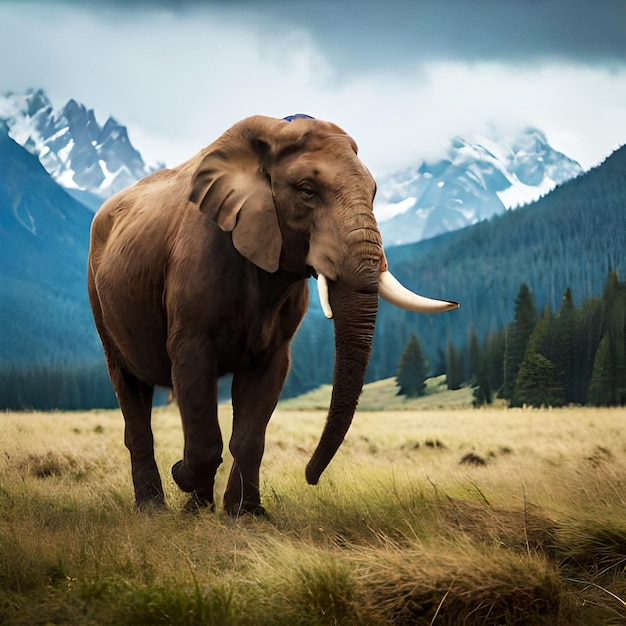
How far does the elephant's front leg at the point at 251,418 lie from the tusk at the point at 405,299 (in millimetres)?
1711

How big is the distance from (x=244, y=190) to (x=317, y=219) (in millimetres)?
718

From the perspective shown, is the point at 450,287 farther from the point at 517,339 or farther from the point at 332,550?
the point at 332,550

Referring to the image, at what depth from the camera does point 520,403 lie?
18.6m

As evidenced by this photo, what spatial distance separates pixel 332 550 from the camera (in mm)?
→ 6281

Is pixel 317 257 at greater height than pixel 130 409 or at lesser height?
greater

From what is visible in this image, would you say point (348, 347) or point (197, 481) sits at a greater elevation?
point (348, 347)

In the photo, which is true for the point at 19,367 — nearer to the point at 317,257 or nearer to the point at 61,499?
the point at 61,499

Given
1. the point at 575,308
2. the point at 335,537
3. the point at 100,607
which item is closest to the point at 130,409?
the point at 335,537

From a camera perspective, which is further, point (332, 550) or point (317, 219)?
point (317, 219)

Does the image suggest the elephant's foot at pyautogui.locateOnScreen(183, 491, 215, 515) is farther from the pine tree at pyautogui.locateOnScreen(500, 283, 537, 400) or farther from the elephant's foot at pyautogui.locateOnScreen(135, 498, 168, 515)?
the pine tree at pyautogui.locateOnScreen(500, 283, 537, 400)

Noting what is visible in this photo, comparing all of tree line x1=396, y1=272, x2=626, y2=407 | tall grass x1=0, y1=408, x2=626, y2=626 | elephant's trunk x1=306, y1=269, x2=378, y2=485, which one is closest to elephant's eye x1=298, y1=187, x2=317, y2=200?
elephant's trunk x1=306, y1=269, x2=378, y2=485

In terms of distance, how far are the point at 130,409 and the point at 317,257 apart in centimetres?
343

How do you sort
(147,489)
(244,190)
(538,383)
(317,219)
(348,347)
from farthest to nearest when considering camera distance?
(538,383) < (147,489) < (244,190) < (317,219) < (348,347)

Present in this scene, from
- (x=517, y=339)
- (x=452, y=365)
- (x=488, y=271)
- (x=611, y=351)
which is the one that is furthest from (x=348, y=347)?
(x=488, y=271)
